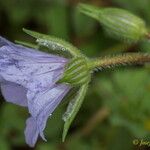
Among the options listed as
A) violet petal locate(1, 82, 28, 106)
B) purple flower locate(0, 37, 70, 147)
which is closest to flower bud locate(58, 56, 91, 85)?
purple flower locate(0, 37, 70, 147)

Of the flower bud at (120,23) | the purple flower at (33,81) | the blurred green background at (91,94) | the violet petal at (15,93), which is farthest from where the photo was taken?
the blurred green background at (91,94)

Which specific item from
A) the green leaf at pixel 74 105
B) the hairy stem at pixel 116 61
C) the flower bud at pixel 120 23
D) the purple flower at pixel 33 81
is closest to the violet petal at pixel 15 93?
the purple flower at pixel 33 81

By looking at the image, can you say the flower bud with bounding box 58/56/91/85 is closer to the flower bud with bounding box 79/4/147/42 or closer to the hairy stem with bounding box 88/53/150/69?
the hairy stem with bounding box 88/53/150/69

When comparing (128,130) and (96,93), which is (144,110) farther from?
(96,93)

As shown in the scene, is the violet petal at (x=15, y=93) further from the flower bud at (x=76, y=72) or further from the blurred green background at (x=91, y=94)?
the blurred green background at (x=91, y=94)

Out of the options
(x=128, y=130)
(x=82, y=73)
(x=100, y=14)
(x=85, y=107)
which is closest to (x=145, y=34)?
(x=100, y=14)

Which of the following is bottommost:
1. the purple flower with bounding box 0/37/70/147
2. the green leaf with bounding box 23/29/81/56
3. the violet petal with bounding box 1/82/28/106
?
the violet petal with bounding box 1/82/28/106

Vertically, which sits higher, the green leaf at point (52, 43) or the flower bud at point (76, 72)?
the green leaf at point (52, 43)
